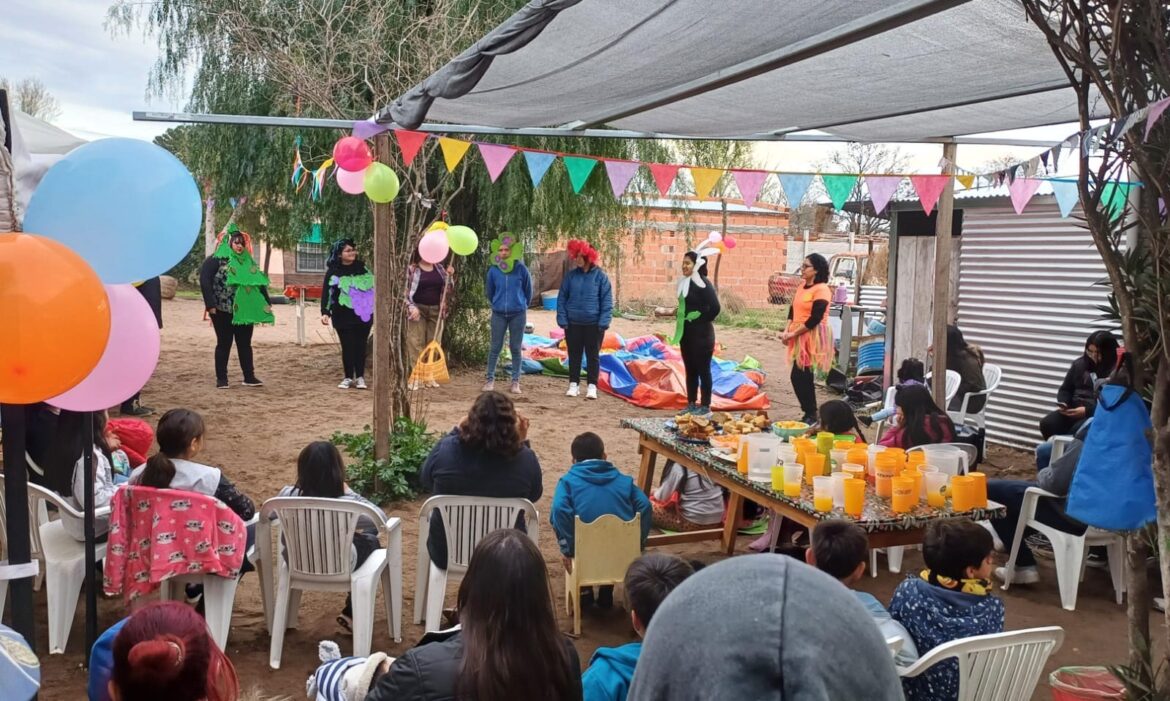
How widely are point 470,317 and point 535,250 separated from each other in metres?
1.18

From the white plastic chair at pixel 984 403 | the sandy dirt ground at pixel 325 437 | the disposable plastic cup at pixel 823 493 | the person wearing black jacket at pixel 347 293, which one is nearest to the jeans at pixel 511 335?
the sandy dirt ground at pixel 325 437

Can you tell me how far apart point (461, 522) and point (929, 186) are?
4.20 meters

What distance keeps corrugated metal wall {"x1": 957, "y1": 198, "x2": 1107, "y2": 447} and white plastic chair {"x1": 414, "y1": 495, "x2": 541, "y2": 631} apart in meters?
5.80

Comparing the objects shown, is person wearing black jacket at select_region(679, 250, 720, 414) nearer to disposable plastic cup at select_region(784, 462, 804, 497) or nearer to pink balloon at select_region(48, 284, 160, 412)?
disposable plastic cup at select_region(784, 462, 804, 497)

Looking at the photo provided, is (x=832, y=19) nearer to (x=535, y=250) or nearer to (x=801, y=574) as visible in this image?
(x=801, y=574)

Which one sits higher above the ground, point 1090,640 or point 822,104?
point 822,104

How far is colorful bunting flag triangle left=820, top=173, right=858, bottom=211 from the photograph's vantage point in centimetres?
641

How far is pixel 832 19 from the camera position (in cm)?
353

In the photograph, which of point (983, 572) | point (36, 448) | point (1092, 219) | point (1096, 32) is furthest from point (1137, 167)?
point (36, 448)

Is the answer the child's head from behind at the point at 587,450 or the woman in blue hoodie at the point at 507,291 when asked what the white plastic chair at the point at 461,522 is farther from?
the woman in blue hoodie at the point at 507,291

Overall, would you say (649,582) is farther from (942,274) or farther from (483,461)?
(942,274)

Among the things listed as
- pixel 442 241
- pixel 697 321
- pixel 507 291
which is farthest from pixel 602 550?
pixel 507 291

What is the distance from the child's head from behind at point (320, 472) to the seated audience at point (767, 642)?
3.04 m

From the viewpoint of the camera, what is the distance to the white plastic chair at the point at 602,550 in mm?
4004
